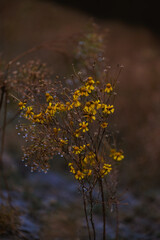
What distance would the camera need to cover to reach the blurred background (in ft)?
16.0

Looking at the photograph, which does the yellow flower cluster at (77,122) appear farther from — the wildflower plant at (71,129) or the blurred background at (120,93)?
the blurred background at (120,93)

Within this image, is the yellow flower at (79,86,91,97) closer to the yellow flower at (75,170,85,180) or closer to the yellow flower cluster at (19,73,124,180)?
the yellow flower cluster at (19,73,124,180)

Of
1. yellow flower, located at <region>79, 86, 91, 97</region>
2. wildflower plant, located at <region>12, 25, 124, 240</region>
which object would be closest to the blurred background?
wildflower plant, located at <region>12, 25, 124, 240</region>

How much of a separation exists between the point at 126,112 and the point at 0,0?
177 inches

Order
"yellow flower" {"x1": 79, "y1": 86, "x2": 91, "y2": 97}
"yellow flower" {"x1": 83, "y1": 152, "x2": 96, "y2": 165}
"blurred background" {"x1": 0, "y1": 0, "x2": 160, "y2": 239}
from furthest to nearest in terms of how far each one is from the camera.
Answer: "blurred background" {"x1": 0, "y1": 0, "x2": 160, "y2": 239}, "yellow flower" {"x1": 83, "y1": 152, "x2": 96, "y2": 165}, "yellow flower" {"x1": 79, "y1": 86, "x2": 91, "y2": 97}

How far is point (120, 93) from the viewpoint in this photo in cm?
778

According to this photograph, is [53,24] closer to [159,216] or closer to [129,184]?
[129,184]

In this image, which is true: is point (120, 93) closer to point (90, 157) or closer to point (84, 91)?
point (90, 157)

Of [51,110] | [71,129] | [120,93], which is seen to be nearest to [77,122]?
[71,129]

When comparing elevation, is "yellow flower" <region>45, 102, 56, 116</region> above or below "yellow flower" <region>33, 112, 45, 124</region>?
above

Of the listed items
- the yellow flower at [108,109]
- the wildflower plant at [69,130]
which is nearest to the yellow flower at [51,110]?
the wildflower plant at [69,130]

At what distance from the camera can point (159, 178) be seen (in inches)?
263

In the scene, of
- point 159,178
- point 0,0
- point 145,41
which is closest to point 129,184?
point 159,178

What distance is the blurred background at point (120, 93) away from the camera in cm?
488
